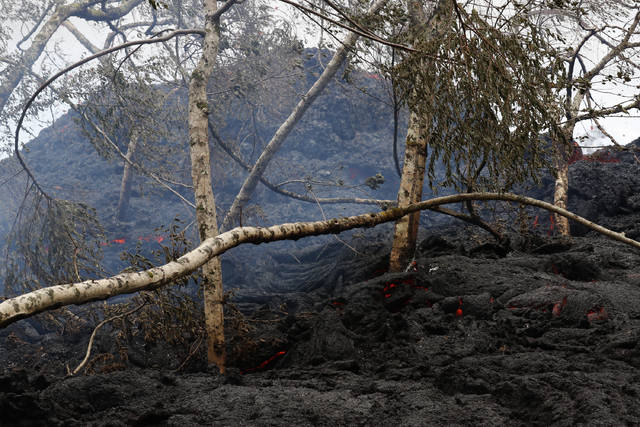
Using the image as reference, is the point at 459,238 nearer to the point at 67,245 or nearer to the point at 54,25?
the point at 67,245

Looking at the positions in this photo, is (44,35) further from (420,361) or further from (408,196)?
(420,361)

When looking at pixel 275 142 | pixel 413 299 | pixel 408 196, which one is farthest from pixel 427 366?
pixel 275 142

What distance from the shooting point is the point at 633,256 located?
689 centimetres

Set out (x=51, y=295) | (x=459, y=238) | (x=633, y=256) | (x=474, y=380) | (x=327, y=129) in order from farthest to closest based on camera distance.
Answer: (x=327, y=129)
(x=459, y=238)
(x=633, y=256)
(x=474, y=380)
(x=51, y=295)

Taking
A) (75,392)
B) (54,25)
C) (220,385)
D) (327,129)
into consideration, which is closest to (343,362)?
(220,385)

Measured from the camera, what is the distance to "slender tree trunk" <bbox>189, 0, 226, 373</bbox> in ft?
18.4

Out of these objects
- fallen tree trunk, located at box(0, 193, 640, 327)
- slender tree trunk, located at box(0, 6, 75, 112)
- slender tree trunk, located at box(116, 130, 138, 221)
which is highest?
slender tree trunk, located at box(0, 6, 75, 112)

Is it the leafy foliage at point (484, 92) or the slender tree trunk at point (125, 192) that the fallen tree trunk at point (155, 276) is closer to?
the leafy foliage at point (484, 92)

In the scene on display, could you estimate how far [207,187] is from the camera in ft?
20.2

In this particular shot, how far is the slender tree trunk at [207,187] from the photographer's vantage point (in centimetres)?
560

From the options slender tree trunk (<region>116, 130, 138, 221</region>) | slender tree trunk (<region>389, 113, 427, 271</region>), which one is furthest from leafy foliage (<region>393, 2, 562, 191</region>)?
slender tree trunk (<region>116, 130, 138, 221</region>)

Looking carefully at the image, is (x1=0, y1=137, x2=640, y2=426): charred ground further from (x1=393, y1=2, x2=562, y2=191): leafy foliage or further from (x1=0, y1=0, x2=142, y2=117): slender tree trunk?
(x1=0, y1=0, x2=142, y2=117): slender tree trunk

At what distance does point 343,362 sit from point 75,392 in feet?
7.16

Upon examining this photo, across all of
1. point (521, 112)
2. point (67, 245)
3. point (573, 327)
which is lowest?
point (573, 327)
